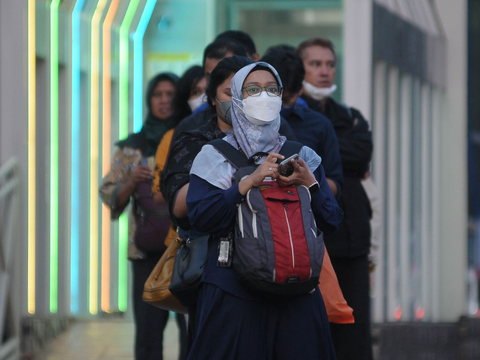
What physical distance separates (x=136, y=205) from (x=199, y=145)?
5.48ft

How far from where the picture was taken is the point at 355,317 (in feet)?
14.4

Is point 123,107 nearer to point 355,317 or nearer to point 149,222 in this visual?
point 149,222

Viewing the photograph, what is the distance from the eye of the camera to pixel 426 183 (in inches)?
346

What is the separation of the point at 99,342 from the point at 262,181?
14.9ft

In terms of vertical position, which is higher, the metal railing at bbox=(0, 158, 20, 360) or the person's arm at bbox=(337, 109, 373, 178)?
the person's arm at bbox=(337, 109, 373, 178)

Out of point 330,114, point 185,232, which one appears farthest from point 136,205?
point 185,232

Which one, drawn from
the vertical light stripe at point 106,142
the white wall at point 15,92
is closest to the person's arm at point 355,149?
the white wall at point 15,92

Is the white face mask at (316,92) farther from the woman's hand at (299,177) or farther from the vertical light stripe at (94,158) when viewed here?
the vertical light stripe at (94,158)

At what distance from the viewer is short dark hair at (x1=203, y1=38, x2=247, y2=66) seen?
13.3 feet

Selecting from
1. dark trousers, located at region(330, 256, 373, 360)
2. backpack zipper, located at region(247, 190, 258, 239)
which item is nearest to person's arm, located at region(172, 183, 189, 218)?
backpack zipper, located at region(247, 190, 258, 239)

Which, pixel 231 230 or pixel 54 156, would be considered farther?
pixel 54 156

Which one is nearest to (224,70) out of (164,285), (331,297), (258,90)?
(258,90)

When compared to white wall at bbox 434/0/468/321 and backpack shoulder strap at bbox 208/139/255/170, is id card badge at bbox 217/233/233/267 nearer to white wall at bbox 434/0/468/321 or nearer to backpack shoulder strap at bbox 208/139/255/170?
backpack shoulder strap at bbox 208/139/255/170

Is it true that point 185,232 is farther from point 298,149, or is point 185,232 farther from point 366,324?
point 366,324
